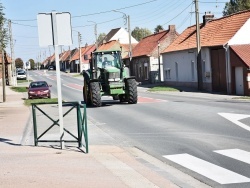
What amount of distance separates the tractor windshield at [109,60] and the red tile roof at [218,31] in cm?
1170

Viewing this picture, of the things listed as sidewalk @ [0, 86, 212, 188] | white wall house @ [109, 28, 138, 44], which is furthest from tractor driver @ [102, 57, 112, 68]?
white wall house @ [109, 28, 138, 44]

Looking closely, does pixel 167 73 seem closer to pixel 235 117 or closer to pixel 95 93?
pixel 95 93

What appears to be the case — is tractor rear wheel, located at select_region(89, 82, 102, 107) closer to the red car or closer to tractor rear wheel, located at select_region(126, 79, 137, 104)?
tractor rear wheel, located at select_region(126, 79, 137, 104)

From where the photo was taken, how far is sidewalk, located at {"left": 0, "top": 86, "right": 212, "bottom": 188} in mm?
7434

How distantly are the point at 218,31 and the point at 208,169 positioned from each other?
3142cm

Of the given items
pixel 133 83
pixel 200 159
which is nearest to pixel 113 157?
pixel 200 159

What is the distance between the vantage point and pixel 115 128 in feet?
50.5

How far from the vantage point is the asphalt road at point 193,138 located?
859cm

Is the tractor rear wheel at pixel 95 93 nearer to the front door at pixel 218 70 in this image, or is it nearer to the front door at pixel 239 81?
the front door at pixel 239 81

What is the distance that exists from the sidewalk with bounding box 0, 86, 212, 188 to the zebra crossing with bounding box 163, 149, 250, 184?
36 centimetres

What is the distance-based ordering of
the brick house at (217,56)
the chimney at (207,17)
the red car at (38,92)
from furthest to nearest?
the chimney at (207,17) → the red car at (38,92) → the brick house at (217,56)

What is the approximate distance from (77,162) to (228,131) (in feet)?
18.4

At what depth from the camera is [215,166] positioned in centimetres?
889

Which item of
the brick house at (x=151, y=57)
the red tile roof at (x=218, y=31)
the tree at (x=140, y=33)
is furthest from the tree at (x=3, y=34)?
the tree at (x=140, y=33)
